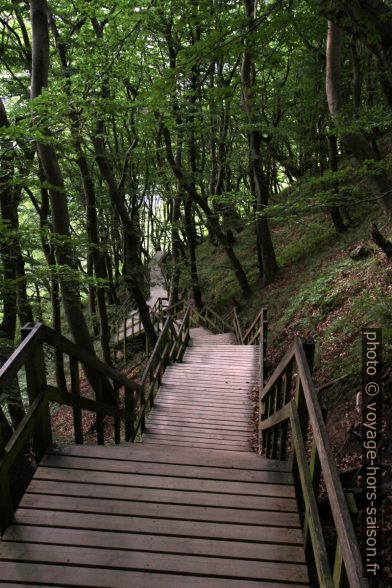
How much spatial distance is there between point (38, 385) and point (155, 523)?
4.99 feet

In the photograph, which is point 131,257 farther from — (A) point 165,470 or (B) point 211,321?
(A) point 165,470

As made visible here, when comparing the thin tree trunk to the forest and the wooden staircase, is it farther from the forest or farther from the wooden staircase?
the wooden staircase

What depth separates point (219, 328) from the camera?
1880cm

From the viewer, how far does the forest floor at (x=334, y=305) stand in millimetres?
5340

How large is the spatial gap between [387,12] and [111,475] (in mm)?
4992

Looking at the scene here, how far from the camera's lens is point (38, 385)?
3703mm

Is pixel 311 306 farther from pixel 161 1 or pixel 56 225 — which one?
pixel 161 1

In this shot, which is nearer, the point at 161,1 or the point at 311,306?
the point at 161,1

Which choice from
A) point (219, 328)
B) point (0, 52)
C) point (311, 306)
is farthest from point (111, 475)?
point (219, 328)

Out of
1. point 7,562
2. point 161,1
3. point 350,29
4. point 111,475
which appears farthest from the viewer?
point 161,1

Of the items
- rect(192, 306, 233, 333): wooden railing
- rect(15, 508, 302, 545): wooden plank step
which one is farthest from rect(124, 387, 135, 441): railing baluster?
rect(192, 306, 233, 333): wooden railing

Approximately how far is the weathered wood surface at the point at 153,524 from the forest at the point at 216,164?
0.81m

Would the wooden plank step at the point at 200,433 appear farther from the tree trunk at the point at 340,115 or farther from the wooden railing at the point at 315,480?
the tree trunk at the point at 340,115

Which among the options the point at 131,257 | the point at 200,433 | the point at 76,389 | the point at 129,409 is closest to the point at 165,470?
the point at 76,389
